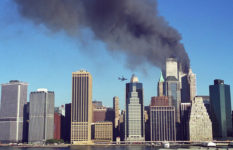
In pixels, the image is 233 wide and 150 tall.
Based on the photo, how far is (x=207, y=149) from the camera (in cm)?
12275

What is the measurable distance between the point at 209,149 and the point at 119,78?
72.8 meters

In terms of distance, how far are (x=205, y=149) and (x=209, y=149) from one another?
1.34 meters

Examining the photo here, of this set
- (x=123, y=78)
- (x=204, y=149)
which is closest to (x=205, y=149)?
(x=204, y=149)

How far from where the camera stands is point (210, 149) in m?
123

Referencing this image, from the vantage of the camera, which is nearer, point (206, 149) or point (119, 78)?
point (206, 149)

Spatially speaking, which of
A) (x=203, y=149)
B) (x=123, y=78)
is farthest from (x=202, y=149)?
(x=123, y=78)

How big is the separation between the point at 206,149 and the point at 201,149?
5.66 feet

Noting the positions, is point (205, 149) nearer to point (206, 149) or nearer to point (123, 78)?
point (206, 149)

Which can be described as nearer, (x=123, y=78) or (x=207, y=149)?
(x=207, y=149)

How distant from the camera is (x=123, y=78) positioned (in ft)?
607

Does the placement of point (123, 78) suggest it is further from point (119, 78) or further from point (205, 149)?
point (205, 149)

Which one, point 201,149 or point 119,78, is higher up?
point 119,78

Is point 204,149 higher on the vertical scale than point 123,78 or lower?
lower

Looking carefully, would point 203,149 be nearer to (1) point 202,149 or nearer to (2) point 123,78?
(1) point 202,149
